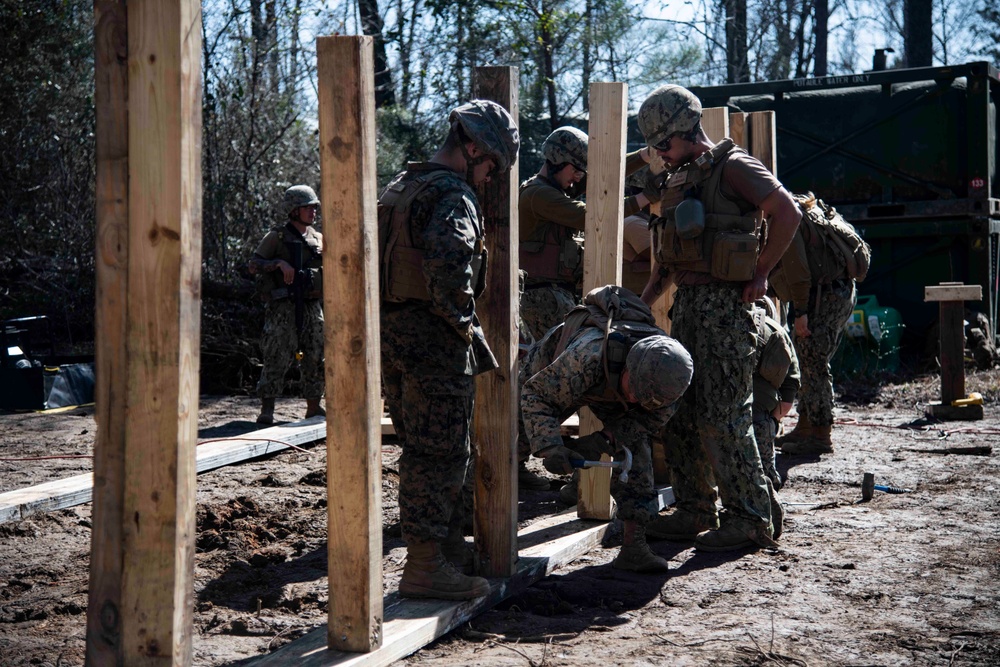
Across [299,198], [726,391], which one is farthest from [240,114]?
[726,391]

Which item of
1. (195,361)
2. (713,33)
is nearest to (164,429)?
(195,361)

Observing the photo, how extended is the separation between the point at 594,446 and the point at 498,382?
0.52 meters

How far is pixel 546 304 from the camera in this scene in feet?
21.2

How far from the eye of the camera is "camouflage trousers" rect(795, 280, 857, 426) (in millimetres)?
7590

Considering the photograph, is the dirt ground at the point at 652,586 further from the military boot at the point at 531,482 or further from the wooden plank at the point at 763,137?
the wooden plank at the point at 763,137

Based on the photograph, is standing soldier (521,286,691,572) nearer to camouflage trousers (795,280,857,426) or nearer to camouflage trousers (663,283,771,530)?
camouflage trousers (663,283,771,530)

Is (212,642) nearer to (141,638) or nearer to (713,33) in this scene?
(141,638)

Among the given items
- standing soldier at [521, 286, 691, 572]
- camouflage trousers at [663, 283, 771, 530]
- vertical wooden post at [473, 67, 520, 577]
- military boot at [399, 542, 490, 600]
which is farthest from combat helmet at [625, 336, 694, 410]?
military boot at [399, 542, 490, 600]

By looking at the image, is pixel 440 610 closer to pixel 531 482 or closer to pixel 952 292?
pixel 531 482

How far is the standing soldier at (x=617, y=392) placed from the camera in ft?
14.0

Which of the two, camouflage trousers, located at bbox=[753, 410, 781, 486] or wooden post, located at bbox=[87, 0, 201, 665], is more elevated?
wooden post, located at bbox=[87, 0, 201, 665]

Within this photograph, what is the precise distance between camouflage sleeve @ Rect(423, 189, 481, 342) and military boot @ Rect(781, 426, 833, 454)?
4652 mm

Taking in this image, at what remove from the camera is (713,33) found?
63.6 ft

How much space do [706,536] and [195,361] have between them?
318 cm
